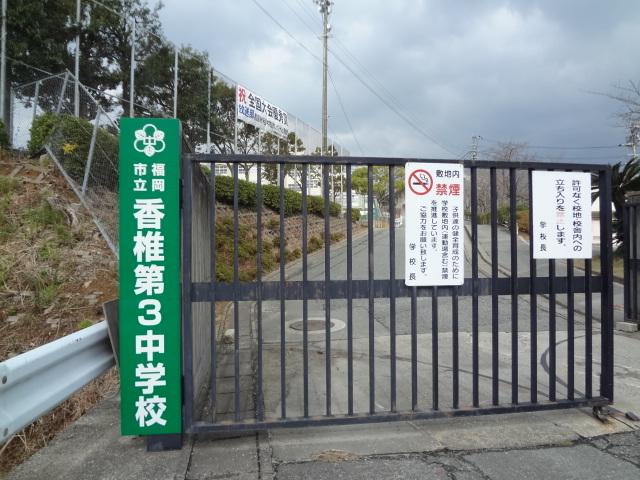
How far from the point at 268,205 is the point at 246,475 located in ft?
47.1

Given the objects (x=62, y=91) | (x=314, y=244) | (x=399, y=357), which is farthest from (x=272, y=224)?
(x=399, y=357)

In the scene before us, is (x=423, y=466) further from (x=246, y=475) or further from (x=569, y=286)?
(x=569, y=286)

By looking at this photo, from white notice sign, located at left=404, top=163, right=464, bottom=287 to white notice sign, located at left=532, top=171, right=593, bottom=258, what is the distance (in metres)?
0.71

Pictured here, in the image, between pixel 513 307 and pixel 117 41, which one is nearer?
pixel 513 307

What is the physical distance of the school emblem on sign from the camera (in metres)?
3.17

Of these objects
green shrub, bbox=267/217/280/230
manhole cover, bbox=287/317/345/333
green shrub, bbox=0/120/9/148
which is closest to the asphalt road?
manhole cover, bbox=287/317/345/333

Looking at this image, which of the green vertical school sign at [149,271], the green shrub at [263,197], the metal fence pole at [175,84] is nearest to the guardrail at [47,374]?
the green vertical school sign at [149,271]

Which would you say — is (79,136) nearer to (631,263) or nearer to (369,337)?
(369,337)

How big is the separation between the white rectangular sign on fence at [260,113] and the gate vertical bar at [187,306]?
1580cm

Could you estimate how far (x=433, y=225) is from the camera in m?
3.65

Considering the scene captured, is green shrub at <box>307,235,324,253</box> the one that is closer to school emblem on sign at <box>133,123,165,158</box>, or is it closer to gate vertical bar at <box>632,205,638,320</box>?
gate vertical bar at <box>632,205,638,320</box>

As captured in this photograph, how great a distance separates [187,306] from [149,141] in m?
1.17

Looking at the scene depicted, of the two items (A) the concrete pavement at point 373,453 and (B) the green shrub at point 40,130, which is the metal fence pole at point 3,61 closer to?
(B) the green shrub at point 40,130

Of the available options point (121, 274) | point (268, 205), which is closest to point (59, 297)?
point (121, 274)
